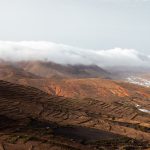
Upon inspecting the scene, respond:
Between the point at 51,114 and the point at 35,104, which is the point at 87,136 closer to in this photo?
the point at 51,114

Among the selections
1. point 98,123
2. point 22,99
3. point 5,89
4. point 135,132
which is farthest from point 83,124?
point 5,89

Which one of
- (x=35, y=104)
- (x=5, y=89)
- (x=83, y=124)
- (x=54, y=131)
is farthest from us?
(x=5, y=89)

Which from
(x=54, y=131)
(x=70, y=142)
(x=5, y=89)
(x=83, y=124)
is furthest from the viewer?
(x=5, y=89)

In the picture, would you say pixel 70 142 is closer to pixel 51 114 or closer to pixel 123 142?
pixel 123 142

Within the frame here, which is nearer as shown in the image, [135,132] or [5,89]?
[135,132]

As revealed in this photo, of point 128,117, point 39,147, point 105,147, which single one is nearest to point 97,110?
point 128,117

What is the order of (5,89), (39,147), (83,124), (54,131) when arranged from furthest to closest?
(5,89)
(83,124)
(54,131)
(39,147)
